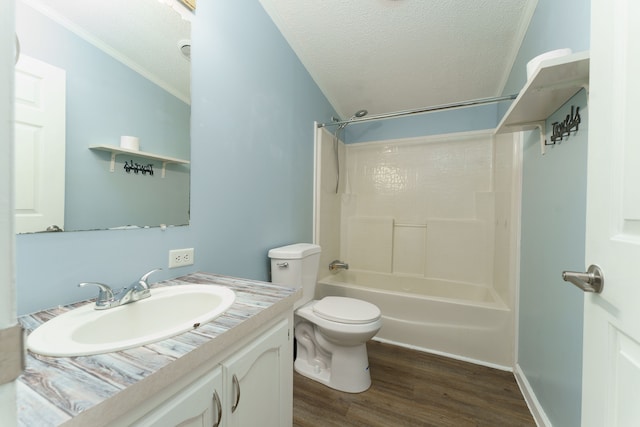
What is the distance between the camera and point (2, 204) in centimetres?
24

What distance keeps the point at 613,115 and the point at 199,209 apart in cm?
144

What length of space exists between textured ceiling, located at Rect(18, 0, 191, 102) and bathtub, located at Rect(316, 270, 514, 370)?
1.92 m

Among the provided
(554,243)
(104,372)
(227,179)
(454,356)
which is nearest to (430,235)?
(454,356)

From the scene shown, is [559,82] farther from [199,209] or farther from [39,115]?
[39,115]

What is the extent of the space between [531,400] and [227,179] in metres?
2.13

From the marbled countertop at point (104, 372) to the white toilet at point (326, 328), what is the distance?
86 centimetres

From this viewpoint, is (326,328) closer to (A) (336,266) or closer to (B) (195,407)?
(B) (195,407)

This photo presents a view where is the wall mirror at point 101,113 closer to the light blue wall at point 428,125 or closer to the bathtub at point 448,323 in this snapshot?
the bathtub at point 448,323

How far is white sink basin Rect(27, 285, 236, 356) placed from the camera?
0.58 metres

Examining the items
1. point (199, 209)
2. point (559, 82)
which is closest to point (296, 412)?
point (199, 209)

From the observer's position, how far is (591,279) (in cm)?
57

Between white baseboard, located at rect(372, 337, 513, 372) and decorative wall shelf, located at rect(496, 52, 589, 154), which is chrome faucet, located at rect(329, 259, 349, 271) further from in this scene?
decorative wall shelf, located at rect(496, 52, 589, 154)

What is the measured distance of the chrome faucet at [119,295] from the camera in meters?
0.79

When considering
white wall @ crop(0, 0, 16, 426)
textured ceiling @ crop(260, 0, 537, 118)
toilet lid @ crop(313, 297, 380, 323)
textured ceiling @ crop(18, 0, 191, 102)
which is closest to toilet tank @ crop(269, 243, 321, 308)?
toilet lid @ crop(313, 297, 380, 323)
